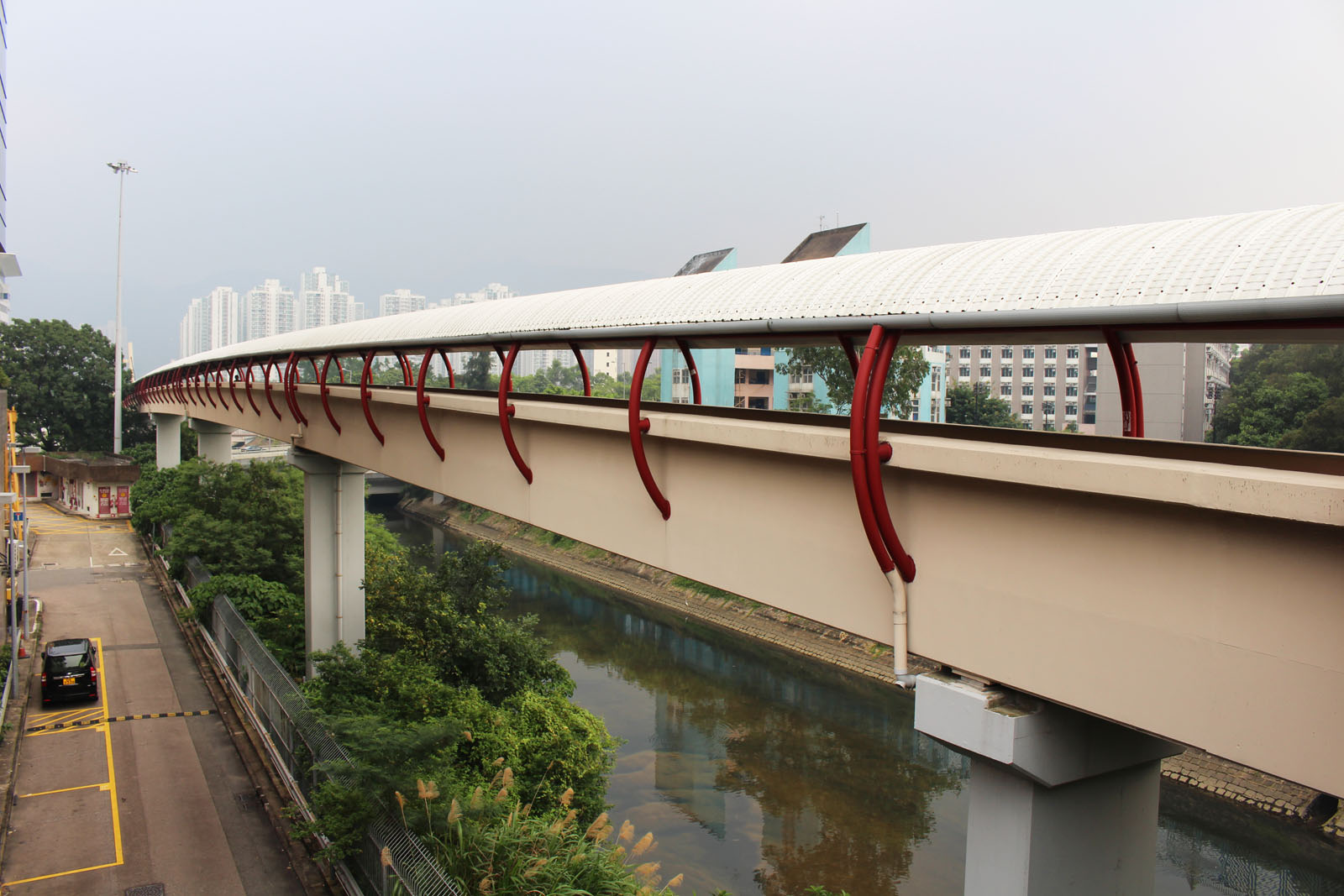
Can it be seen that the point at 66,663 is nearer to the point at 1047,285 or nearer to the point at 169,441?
the point at 1047,285

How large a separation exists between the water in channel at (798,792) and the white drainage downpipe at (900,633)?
39.9ft

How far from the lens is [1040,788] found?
5164 millimetres

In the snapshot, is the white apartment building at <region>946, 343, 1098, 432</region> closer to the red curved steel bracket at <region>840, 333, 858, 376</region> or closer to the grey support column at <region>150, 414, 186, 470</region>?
the grey support column at <region>150, 414, 186, 470</region>

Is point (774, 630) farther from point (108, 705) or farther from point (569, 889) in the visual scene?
point (569, 889)

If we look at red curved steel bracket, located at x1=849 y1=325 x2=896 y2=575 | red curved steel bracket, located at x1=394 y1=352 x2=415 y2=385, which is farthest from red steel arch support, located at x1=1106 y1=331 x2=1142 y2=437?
red curved steel bracket, located at x1=394 y1=352 x2=415 y2=385

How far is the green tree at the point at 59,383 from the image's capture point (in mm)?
55469

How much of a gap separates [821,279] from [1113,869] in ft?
13.8

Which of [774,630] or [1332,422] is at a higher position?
[1332,422]

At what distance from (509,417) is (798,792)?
1393cm

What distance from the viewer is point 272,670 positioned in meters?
16.8

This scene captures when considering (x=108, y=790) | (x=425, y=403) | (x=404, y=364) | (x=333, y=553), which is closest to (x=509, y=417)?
(x=425, y=403)

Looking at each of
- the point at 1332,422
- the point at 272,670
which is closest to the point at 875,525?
the point at 272,670

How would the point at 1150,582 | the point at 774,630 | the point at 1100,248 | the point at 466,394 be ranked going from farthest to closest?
1. the point at 774,630
2. the point at 466,394
3. the point at 1100,248
4. the point at 1150,582

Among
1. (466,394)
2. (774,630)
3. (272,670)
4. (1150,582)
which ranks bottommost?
(774,630)
